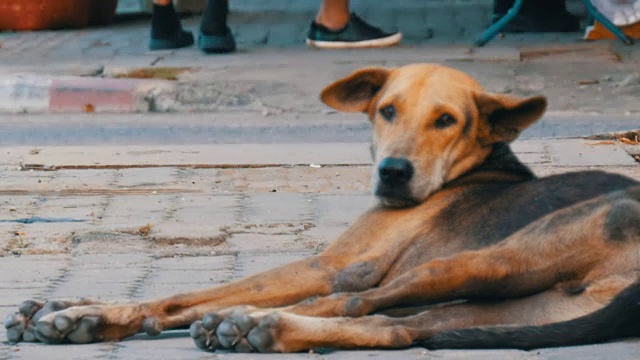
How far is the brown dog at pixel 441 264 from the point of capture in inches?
157

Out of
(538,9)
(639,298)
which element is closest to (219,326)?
(639,298)

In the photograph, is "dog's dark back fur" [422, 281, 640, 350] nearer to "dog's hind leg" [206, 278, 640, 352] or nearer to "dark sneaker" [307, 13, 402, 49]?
"dog's hind leg" [206, 278, 640, 352]

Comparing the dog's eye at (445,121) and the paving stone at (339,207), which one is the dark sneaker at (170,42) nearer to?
the paving stone at (339,207)

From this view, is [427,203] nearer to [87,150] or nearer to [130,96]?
[87,150]

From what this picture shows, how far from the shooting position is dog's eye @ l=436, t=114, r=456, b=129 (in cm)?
477

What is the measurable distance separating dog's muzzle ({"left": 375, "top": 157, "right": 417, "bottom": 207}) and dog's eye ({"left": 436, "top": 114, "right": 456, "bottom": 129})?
0.63ft

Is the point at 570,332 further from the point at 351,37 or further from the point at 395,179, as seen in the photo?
the point at 351,37

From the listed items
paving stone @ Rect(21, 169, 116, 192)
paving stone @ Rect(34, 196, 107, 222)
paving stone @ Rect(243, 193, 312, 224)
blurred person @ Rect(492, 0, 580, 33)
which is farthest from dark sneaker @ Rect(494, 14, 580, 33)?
paving stone @ Rect(34, 196, 107, 222)

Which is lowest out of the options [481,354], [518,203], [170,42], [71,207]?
[170,42]

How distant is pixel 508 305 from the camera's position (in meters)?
4.12

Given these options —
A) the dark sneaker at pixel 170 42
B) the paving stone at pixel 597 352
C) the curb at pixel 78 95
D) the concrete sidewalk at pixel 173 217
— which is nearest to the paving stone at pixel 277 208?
the concrete sidewalk at pixel 173 217

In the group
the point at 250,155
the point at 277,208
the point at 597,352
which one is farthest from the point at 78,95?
the point at 597,352

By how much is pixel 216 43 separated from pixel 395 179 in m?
5.71

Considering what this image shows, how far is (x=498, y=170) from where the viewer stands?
4.91 m
